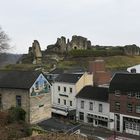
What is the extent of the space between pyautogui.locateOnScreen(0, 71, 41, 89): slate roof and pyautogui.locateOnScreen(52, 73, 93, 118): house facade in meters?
15.2

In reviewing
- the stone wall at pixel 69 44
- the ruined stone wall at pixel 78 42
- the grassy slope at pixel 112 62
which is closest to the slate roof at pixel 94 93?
the grassy slope at pixel 112 62

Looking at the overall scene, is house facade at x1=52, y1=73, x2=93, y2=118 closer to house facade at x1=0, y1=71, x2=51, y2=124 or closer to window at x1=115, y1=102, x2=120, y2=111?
window at x1=115, y1=102, x2=120, y2=111

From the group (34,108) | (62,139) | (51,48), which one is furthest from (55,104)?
(51,48)

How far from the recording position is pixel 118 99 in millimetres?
50125

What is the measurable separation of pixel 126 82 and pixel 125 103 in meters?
3.11

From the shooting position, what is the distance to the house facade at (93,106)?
171ft

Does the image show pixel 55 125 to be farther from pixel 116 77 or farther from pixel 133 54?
pixel 133 54

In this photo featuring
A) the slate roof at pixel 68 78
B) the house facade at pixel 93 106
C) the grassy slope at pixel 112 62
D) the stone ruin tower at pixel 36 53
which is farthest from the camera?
the stone ruin tower at pixel 36 53

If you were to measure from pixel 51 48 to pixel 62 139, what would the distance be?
91175 millimetres

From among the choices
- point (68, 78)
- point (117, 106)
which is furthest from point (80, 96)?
point (117, 106)

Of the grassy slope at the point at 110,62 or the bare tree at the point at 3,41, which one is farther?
the grassy slope at the point at 110,62

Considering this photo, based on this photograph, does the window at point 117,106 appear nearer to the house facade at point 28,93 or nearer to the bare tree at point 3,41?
the house facade at point 28,93

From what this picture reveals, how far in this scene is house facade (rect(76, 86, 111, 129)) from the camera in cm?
5203

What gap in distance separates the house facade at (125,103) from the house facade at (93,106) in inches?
56.9
